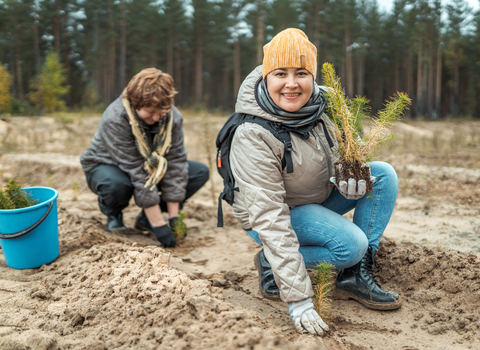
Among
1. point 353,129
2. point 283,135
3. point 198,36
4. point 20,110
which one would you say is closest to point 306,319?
point 283,135

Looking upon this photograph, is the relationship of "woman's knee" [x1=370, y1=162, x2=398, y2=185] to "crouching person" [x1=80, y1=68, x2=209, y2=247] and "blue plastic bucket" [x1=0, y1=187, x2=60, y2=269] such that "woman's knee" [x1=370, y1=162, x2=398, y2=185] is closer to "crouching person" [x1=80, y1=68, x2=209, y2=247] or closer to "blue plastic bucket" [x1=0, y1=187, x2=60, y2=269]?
"crouching person" [x1=80, y1=68, x2=209, y2=247]

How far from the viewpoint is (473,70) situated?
3170 centimetres

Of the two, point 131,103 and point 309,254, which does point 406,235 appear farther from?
point 131,103

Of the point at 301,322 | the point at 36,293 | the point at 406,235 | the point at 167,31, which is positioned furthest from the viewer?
the point at 167,31

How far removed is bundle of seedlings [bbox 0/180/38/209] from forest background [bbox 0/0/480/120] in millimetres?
20535

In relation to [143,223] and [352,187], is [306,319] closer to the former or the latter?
[352,187]

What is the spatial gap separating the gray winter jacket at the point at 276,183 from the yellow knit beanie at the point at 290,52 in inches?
8.8

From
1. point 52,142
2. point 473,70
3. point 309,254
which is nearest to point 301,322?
point 309,254

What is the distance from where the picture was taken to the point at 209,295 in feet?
6.41

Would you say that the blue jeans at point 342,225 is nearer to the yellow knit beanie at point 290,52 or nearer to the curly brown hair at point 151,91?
the yellow knit beanie at point 290,52

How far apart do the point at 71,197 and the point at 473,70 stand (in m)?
37.1

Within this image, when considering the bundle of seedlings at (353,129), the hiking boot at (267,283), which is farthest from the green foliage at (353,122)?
the hiking boot at (267,283)

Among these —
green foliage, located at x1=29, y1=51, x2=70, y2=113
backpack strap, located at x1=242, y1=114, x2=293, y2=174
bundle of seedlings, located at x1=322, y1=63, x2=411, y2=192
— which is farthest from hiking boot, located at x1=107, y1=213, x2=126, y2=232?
green foliage, located at x1=29, y1=51, x2=70, y2=113

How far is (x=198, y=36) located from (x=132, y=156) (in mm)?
26086
